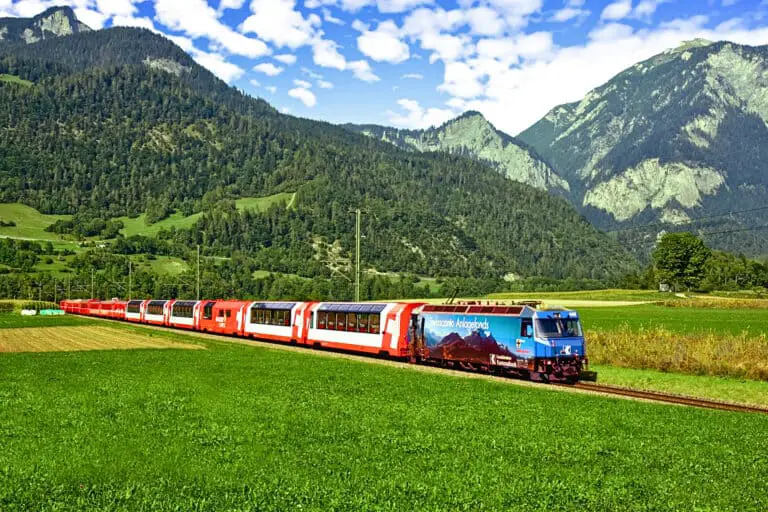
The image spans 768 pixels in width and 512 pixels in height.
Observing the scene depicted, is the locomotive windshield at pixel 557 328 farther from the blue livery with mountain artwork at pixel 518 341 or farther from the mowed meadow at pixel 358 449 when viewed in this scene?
the mowed meadow at pixel 358 449

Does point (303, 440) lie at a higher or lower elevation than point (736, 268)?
lower

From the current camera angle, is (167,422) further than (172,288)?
No

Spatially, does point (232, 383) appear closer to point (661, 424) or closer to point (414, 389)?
point (414, 389)

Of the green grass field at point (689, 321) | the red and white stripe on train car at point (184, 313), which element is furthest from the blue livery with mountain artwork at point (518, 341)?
the red and white stripe on train car at point (184, 313)

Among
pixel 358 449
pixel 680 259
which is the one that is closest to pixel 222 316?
pixel 358 449

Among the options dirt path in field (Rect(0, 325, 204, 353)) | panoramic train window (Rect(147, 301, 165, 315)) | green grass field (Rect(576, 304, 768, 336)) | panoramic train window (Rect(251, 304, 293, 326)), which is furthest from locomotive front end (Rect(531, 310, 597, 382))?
panoramic train window (Rect(147, 301, 165, 315))

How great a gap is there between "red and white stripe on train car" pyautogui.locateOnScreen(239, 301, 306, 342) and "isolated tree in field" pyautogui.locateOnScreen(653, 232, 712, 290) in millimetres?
110416

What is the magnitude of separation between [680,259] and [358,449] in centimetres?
14665

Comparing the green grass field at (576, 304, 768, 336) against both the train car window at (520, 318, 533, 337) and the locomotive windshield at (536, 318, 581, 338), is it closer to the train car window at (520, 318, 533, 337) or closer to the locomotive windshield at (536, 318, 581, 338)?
the locomotive windshield at (536, 318, 581, 338)

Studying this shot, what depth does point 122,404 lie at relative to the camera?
68.0 feet

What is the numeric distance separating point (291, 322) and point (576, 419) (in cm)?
3824

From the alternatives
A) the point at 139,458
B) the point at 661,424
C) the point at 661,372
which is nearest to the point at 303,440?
the point at 139,458

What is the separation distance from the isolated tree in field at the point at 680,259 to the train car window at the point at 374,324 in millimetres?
119047

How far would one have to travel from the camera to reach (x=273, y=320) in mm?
59500
